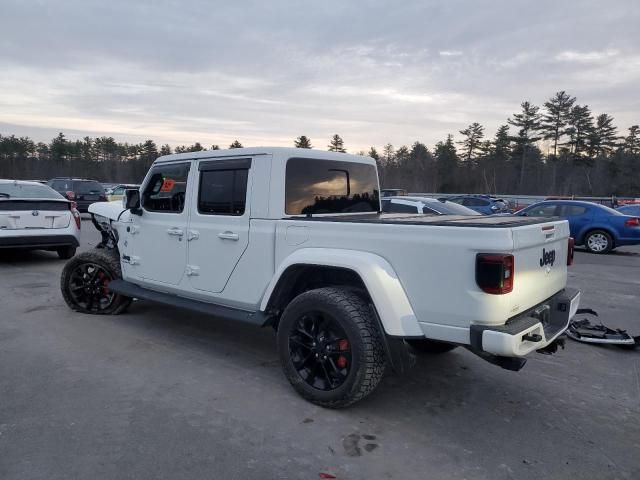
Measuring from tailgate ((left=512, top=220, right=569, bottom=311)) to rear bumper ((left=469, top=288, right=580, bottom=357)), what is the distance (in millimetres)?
84

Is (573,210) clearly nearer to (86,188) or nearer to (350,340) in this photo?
(350,340)

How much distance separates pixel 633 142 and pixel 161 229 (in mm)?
63736

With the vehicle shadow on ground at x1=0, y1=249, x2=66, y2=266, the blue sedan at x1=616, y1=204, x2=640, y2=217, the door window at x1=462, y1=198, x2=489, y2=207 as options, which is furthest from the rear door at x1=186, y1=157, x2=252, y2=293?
the blue sedan at x1=616, y1=204, x2=640, y2=217

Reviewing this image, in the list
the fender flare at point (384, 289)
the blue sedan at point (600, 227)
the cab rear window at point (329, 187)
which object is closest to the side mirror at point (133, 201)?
the cab rear window at point (329, 187)

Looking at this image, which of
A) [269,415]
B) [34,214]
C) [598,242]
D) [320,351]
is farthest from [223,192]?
[598,242]

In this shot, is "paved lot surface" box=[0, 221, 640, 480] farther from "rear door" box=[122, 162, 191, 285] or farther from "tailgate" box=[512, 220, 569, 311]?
"tailgate" box=[512, 220, 569, 311]

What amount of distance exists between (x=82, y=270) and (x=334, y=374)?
388cm

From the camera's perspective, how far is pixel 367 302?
367 cm

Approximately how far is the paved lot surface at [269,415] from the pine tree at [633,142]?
60.5 m

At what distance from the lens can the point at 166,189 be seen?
16.5 ft

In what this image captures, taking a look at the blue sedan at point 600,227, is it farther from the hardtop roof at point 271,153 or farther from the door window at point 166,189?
the door window at point 166,189

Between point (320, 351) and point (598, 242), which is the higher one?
point (598, 242)

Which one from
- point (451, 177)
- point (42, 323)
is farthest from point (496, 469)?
point (451, 177)

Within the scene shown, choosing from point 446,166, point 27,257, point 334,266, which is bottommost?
point 27,257
